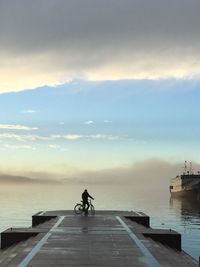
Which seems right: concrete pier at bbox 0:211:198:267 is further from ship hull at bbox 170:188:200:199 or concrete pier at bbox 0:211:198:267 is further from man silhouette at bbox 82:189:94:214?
ship hull at bbox 170:188:200:199

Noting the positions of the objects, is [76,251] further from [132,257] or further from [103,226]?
[103,226]

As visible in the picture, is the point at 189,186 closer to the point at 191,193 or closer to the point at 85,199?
the point at 191,193

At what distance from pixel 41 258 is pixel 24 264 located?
1444mm

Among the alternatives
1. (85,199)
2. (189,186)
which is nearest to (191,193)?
(189,186)

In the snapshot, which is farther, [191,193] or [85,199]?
[191,193]

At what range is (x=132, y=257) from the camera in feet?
68.1

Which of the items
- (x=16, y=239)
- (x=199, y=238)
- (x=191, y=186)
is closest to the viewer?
(x=16, y=239)

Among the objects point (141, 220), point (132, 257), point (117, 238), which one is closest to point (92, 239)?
point (117, 238)

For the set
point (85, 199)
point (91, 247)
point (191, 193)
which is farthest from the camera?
point (191, 193)

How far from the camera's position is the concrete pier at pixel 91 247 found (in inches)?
776

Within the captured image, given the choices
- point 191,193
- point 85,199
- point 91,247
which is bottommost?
point 191,193

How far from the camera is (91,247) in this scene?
76.7 ft

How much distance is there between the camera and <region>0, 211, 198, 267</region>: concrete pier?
1970 centimetres

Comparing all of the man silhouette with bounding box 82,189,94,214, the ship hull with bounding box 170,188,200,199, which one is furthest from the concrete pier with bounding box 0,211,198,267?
the ship hull with bounding box 170,188,200,199
